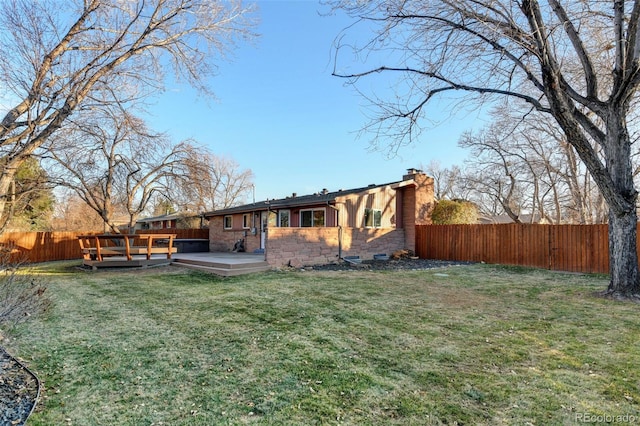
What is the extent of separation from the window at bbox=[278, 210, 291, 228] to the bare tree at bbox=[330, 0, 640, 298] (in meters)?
9.79

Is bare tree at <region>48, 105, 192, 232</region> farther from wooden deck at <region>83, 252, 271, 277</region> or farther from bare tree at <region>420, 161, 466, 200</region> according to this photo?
bare tree at <region>420, 161, 466, 200</region>

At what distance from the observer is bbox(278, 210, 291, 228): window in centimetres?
1589

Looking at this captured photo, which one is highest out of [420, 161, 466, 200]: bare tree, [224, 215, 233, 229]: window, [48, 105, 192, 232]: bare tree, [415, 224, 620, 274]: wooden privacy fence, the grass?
[420, 161, 466, 200]: bare tree

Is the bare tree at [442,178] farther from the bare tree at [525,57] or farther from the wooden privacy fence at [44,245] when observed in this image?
the wooden privacy fence at [44,245]

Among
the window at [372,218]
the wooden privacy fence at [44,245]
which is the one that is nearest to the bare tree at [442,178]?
the window at [372,218]

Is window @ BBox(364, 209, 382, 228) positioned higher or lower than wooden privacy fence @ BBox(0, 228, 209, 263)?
higher

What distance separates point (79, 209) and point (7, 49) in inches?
962

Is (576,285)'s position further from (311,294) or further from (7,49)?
(7,49)

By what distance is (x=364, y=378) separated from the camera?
310cm

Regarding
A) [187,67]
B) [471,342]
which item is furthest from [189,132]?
[471,342]

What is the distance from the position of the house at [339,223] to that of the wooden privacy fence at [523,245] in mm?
1300

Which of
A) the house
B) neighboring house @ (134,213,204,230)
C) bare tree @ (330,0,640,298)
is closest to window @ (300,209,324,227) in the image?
the house

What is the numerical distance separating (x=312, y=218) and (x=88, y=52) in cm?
967

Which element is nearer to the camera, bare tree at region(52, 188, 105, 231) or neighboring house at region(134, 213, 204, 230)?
neighboring house at region(134, 213, 204, 230)
